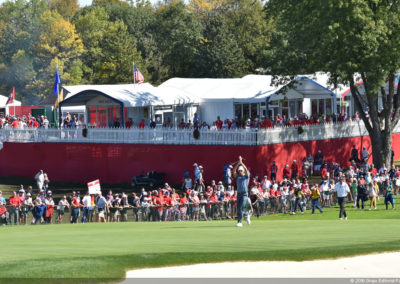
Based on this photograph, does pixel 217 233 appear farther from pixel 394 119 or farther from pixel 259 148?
pixel 394 119

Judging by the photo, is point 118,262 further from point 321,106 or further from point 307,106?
point 321,106

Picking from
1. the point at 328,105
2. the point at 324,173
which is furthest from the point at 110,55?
the point at 324,173

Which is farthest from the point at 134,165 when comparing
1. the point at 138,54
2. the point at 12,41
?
the point at 12,41

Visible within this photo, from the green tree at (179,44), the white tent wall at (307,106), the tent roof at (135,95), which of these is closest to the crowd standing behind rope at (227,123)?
the tent roof at (135,95)

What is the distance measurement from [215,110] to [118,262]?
127ft

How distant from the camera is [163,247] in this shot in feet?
57.8

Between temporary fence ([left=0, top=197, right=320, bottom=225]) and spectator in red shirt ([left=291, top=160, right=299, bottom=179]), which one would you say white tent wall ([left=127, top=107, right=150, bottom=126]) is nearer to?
spectator in red shirt ([left=291, top=160, right=299, bottom=179])

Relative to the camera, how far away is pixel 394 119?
151 feet

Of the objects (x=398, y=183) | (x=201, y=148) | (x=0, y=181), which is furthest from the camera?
(x=0, y=181)

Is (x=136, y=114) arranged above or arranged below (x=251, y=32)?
below

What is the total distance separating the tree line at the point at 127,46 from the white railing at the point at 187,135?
90.5 feet

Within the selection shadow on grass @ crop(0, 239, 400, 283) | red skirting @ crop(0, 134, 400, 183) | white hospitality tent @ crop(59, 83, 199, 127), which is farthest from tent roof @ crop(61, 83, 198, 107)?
shadow on grass @ crop(0, 239, 400, 283)

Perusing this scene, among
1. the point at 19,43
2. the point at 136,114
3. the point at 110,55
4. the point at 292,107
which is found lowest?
the point at 136,114

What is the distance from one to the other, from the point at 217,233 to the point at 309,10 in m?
24.0
